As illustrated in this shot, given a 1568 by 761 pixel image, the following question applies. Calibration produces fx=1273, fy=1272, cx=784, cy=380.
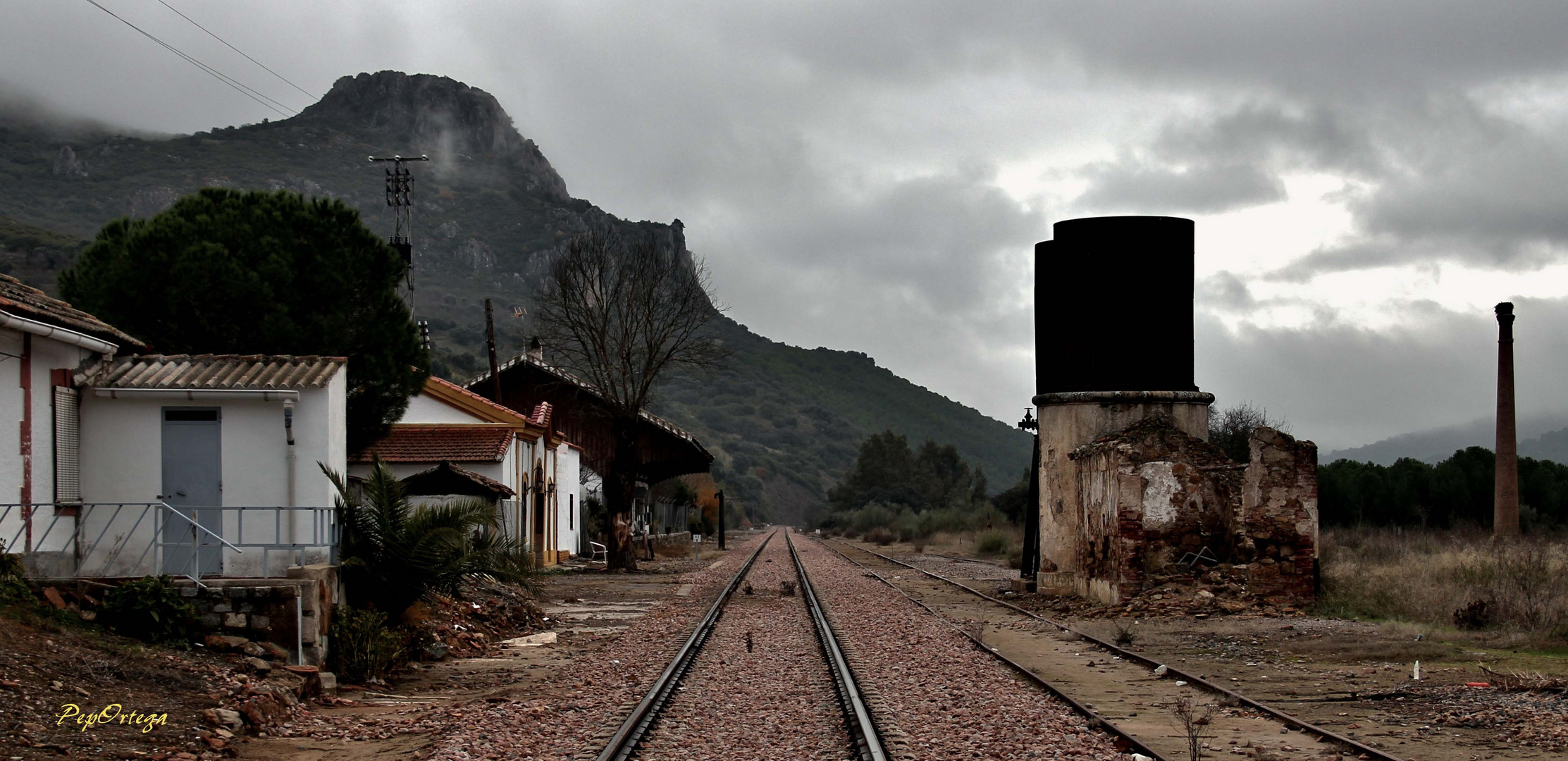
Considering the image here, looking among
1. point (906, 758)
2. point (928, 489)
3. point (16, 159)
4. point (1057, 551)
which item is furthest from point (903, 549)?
point (16, 159)

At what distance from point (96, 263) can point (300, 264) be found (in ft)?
10.1

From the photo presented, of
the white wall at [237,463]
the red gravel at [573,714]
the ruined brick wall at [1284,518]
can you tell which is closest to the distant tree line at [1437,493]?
the ruined brick wall at [1284,518]

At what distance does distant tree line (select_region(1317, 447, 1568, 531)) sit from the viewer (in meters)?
46.4

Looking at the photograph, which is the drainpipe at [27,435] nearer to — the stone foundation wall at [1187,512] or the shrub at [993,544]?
the stone foundation wall at [1187,512]

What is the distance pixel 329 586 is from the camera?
44.3 ft

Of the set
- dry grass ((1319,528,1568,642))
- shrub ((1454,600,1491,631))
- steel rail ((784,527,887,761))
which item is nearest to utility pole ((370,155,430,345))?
steel rail ((784,527,887,761))

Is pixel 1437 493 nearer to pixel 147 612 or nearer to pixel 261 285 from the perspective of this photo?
pixel 261 285

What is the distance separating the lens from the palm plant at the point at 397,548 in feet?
47.3

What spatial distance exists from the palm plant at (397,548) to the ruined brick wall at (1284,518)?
12.6 meters

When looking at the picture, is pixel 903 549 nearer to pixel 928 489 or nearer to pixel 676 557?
pixel 676 557

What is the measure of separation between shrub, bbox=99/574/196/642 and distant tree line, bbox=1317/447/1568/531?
4180 cm

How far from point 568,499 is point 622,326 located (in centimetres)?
875

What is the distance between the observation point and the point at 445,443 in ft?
107

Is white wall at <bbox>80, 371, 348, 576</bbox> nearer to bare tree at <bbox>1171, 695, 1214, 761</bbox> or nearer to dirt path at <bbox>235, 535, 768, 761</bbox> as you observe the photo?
dirt path at <bbox>235, 535, 768, 761</bbox>
